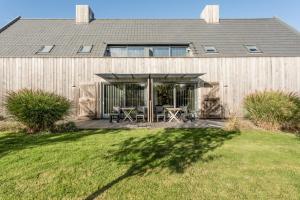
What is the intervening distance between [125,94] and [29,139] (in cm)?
676

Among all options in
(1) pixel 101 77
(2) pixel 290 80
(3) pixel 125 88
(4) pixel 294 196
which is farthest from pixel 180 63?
(4) pixel 294 196

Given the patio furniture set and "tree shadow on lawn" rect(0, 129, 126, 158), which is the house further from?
"tree shadow on lawn" rect(0, 129, 126, 158)

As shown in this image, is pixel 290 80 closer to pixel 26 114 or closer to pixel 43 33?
pixel 26 114

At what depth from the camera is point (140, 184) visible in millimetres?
3727

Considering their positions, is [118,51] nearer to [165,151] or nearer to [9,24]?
[9,24]

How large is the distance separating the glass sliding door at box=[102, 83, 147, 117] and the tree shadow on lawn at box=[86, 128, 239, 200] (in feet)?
17.9

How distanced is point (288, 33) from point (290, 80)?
14.0 ft

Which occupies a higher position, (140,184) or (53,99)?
(53,99)

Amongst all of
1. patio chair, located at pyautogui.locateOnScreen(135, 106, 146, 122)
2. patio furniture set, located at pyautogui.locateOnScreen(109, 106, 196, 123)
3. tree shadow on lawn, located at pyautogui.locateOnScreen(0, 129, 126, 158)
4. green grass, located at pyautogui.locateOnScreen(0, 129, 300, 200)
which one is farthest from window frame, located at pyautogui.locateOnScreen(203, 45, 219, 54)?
tree shadow on lawn, located at pyautogui.locateOnScreen(0, 129, 126, 158)

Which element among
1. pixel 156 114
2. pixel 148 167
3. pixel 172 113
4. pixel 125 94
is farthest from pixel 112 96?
pixel 148 167

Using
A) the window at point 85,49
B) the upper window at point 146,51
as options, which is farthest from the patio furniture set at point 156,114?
the window at point 85,49

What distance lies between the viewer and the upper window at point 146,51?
13.8 m

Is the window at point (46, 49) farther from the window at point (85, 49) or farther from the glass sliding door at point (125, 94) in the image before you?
the glass sliding door at point (125, 94)

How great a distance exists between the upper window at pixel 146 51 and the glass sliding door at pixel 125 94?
2193 mm
